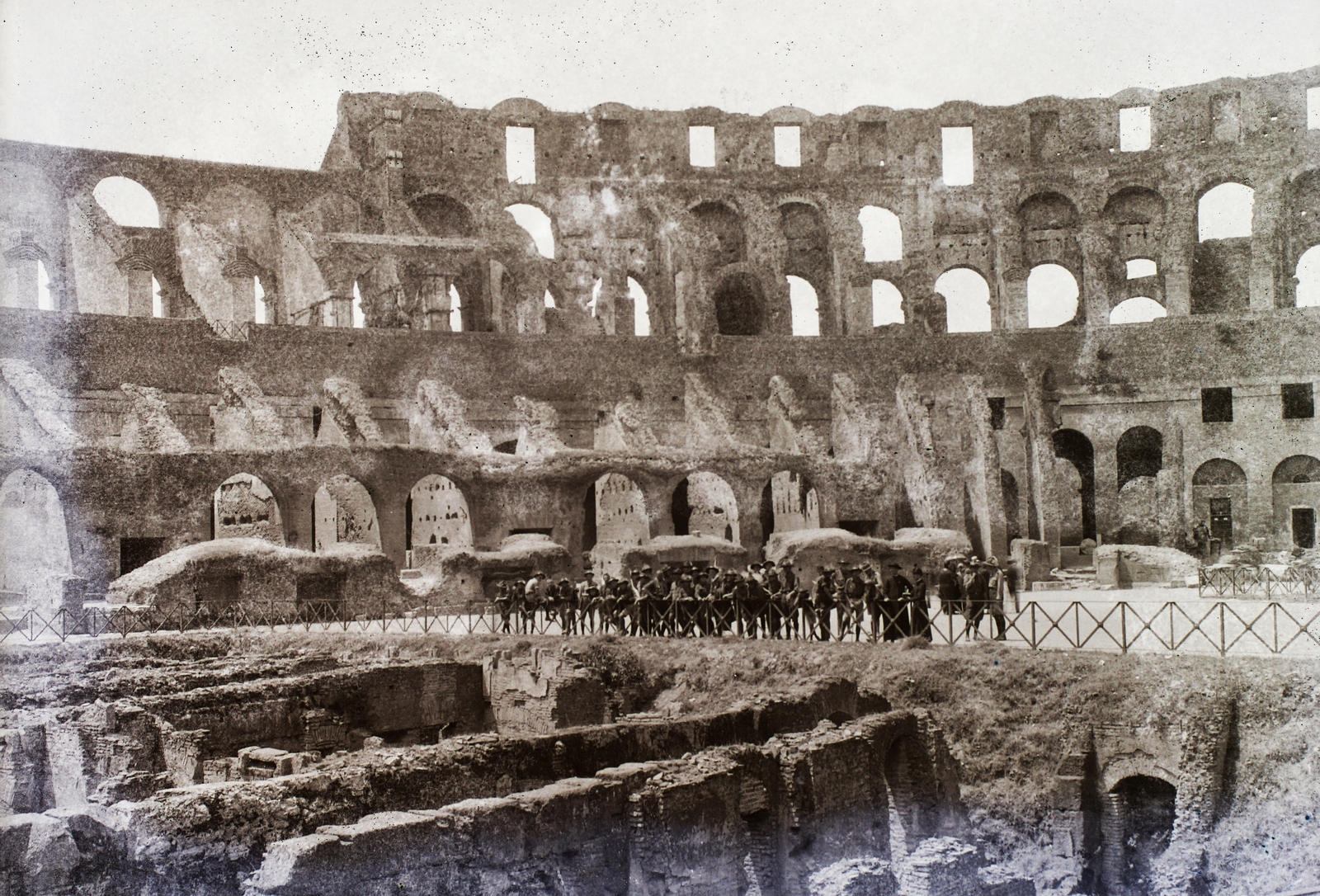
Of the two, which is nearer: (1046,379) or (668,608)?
(668,608)

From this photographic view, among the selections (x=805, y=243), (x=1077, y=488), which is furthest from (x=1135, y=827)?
(x=805, y=243)

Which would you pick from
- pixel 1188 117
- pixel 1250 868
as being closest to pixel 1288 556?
pixel 1250 868

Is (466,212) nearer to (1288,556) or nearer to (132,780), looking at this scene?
(1288,556)

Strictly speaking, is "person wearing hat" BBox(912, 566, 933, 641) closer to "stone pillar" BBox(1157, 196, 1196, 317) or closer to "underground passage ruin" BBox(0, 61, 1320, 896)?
"underground passage ruin" BBox(0, 61, 1320, 896)

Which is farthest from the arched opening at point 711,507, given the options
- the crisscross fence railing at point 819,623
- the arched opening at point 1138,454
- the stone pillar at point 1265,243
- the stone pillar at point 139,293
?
the stone pillar at point 1265,243

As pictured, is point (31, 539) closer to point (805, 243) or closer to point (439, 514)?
point (439, 514)

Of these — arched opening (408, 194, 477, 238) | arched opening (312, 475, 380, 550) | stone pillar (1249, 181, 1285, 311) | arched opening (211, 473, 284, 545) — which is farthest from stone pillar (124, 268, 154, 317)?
stone pillar (1249, 181, 1285, 311)

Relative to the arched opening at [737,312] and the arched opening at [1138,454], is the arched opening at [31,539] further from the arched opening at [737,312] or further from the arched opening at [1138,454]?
the arched opening at [1138,454]
